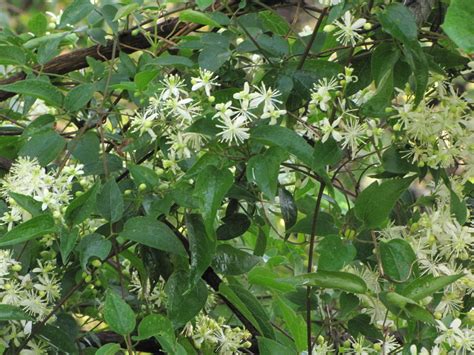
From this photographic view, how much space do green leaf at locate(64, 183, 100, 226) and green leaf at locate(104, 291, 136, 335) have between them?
0.08m

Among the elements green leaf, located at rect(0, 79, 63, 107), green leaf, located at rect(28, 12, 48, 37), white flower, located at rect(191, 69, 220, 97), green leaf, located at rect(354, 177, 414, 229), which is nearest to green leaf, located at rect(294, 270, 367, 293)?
green leaf, located at rect(354, 177, 414, 229)

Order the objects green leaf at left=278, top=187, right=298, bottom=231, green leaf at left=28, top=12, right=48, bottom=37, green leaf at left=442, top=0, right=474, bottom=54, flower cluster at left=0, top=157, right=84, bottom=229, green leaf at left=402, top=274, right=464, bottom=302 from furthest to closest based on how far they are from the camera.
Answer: green leaf at left=28, top=12, right=48, bottom=37
green leaf at left=278, top=187, right=298, bottom=231
flower cluster at left=0, top=157, right=84, bottom=229
green leaf at left=402, top=274, right=464, bottom=302
green leaf at left=442, top=0, right=474, bottom=54

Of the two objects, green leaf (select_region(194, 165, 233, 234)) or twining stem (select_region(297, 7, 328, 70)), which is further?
twining stem (select_region(297, 7, 328, 70))

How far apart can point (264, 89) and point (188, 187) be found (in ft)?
0.39

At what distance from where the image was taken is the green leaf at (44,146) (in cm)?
99

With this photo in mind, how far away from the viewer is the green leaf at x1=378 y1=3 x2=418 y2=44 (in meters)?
0.87

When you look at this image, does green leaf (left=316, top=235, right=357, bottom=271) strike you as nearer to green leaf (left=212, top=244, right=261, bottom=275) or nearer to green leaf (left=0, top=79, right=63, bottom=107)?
→ green leaf (left=212, top=244, right=261, bottom=275)

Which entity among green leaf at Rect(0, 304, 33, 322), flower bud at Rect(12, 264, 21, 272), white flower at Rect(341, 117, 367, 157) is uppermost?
white flower at Rect(341, 117, 367, 157)

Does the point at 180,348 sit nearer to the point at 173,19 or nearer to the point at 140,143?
the point at 140,143

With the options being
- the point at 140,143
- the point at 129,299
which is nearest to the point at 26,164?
the point at 140,143

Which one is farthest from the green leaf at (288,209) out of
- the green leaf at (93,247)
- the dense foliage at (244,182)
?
the green leaf at (93,247)

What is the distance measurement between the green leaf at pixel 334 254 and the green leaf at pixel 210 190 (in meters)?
0.11

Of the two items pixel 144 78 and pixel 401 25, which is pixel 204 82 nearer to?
→ pixel 144 78

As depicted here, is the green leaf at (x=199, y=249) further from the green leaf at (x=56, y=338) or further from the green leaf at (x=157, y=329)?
the green leaf at (x=56, y=338)
